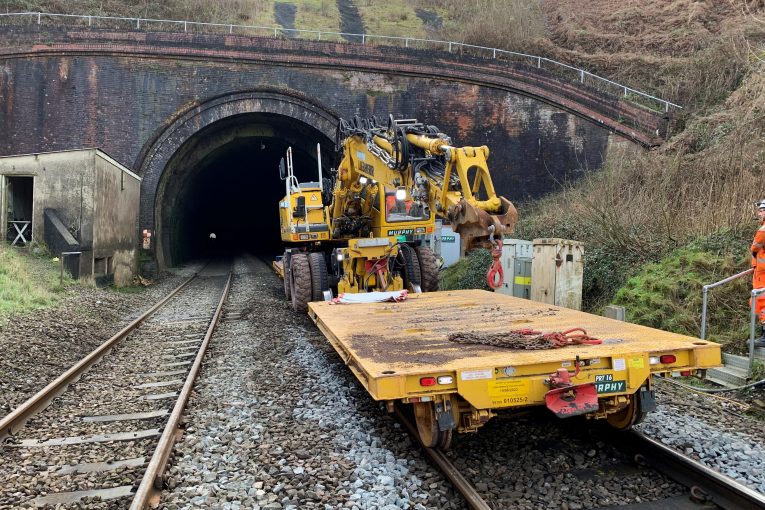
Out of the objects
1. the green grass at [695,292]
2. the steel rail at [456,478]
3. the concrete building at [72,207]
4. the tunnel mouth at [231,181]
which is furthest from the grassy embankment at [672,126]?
the concrete building at [72,207]

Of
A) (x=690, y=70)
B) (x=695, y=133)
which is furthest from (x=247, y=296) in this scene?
(x=690, y=70)

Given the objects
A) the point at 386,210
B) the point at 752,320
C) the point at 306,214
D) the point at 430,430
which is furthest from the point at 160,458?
the point at 306,214

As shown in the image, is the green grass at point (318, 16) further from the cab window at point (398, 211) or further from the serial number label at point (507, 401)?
the serial number label at point (507, 401)

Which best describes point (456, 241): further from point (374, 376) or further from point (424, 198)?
point (374, 376)

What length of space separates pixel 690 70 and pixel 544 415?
62.7ft

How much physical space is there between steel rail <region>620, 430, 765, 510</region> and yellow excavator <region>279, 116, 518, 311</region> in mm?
2114

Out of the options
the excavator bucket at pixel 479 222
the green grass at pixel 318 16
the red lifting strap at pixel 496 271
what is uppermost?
the green grass at pixel 318 16

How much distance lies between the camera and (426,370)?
3855 millimetres

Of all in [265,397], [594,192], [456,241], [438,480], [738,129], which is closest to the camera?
[438,480]

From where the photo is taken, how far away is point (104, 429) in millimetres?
5324

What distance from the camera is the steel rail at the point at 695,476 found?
3.60m

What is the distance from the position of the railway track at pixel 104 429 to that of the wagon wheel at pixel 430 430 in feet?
6.46

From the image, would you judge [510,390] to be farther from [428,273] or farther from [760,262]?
[428,273]

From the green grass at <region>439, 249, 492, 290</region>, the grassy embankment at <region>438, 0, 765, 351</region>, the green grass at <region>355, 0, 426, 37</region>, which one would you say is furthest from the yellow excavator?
the green grass at <region>355, 0, 426, 37</region>
